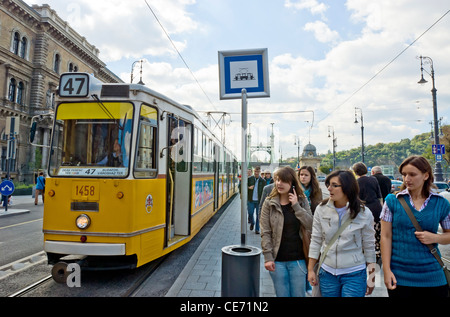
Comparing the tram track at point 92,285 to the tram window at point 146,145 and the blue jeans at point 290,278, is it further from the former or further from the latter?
the blue jeans at point 290,278

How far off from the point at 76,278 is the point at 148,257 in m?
1.13

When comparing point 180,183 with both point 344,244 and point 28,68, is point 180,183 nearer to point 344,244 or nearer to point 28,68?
point 344,244

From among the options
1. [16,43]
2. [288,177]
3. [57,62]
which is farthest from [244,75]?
[57,62]

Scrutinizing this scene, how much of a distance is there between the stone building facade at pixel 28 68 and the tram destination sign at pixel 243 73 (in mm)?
31314

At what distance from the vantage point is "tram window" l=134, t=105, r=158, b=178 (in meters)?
4.96

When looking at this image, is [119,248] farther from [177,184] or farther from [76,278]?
[177,184]

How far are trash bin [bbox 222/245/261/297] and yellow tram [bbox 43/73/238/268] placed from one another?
2.01 meters

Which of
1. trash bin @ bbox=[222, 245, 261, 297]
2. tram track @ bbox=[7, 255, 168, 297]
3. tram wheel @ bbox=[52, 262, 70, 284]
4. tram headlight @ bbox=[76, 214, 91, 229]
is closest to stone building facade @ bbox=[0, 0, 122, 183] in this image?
tram track @ bbox=[7, 255, 168, 297]

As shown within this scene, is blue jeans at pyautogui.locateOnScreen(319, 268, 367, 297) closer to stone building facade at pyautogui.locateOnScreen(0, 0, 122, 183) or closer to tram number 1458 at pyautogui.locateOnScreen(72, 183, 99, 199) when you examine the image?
tram number 1458 at pyautogui.locateOnScreen(72, 183, 99, 199)

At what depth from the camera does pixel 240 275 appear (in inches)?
124

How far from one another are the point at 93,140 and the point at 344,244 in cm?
398

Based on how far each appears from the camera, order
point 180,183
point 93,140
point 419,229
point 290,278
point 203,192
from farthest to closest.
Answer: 1. point 203,192
2. point 180,183
3. point 93,140
4. point 290,278
5. point 419,229
